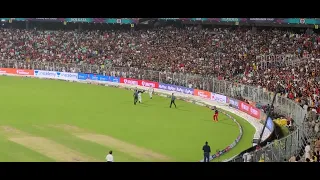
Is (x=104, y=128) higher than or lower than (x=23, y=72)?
lower

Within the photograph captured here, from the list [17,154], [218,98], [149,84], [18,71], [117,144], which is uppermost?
[18,71]

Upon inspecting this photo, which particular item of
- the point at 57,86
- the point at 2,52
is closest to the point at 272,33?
the point at 57,86

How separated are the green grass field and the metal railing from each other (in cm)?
282

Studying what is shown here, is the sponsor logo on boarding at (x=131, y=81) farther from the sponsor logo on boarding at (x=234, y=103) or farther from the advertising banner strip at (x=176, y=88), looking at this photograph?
the sponsor logo on boarding at (x=234, y=103)

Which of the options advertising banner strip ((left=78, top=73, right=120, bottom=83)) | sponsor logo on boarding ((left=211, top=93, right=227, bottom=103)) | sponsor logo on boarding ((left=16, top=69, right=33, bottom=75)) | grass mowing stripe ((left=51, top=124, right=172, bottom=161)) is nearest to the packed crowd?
sponsor logo on boarding ((left=211, top=93, right=227, bottom=103))

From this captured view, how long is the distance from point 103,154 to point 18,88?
29.8 m

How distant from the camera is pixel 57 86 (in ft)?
191

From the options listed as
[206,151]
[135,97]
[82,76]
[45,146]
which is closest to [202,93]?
[135,97]

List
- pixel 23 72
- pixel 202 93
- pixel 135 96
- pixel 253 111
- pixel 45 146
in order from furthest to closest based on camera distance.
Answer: pixel 23 72 < pixel 202 93 < pixel 135 96 < pixel 253 111 < pixel 45 146

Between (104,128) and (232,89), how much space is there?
45.4 ft

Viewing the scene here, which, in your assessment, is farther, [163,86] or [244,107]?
[163,86]

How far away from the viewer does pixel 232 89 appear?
45.0 metres

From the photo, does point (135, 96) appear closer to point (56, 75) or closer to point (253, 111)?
point (253, 111)

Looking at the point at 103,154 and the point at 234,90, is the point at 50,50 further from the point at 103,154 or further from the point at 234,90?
the point at 103,154
